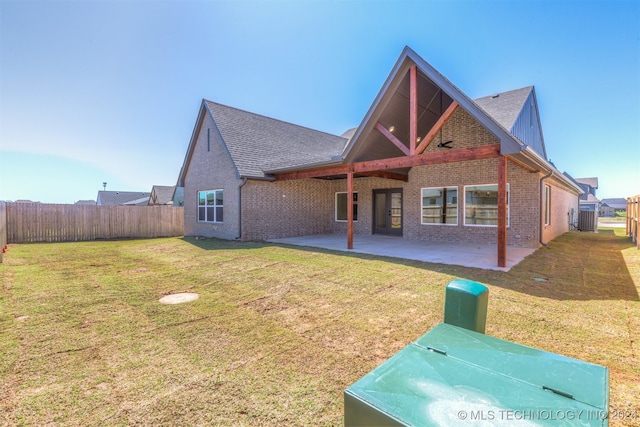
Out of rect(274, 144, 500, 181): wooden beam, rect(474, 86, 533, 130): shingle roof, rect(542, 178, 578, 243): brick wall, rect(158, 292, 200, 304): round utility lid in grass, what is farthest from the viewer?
rect(474, 86, 533, 130): shingle roof

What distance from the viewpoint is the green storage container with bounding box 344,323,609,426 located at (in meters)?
1.18

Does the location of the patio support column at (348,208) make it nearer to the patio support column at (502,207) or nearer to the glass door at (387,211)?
the glass door at (387,211)

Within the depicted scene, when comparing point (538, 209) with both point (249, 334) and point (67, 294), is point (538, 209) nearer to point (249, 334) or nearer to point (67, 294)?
point (249, 334)

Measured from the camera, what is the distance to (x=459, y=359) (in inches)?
65.4

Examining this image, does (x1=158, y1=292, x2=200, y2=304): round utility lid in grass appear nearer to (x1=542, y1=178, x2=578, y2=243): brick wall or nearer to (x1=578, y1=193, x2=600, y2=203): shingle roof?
(x1=542, y1=178, x2=578, y2=243): brick wall

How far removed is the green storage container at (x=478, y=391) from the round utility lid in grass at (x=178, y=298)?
13.8ft

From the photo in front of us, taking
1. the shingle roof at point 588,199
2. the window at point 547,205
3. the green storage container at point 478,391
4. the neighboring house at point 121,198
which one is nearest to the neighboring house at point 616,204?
the shingle roof at point 588,199

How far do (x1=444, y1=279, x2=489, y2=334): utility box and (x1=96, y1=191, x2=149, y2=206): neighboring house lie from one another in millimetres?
43189

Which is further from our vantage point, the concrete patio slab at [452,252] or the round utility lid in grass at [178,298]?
the concrete patio slab at [452,252]

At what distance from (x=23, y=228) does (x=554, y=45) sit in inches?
951

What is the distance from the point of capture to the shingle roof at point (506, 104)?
40.2 ft

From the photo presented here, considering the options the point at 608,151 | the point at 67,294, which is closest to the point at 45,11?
the point at 67,294

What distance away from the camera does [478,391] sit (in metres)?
1.36

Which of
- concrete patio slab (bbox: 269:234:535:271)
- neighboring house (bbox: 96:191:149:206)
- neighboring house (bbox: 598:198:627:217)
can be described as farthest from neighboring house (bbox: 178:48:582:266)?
neighboring house (bbox: 598:198:627:217)
